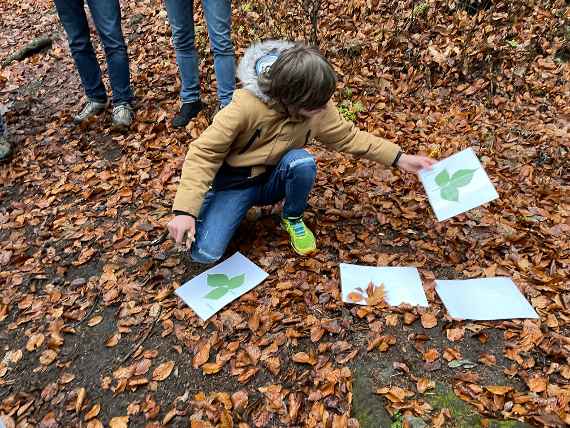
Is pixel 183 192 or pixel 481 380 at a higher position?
pixel 183 192

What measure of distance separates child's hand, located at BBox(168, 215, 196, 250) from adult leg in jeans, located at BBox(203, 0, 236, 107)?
6.82ft

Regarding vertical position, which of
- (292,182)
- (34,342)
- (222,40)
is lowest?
(34,342)

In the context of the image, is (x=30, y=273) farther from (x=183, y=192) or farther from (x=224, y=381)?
(x=224, y=381)

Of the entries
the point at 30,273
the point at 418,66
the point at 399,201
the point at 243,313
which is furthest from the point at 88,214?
the point at 418,66

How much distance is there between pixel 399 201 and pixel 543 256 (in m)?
1.10

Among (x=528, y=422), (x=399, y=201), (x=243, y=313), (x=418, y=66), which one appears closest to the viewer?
(x=528, y=422)

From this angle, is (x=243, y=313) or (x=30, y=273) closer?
(x=243, y=313)

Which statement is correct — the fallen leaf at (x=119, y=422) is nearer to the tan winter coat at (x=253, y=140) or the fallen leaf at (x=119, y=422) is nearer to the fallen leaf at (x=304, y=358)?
the fallen leaf at (x=304, y=358)

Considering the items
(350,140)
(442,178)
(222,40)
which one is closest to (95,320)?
(350,140)

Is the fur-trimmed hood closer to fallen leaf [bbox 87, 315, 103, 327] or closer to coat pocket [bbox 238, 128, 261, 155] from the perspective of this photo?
coat pocket [bbox 238, 128, 261, 155]

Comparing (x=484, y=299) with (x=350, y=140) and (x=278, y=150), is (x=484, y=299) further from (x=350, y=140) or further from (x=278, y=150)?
(x=278, y=150)

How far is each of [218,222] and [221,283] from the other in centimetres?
41

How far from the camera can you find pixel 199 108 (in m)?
4.77

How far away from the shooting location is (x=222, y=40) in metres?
4.06
